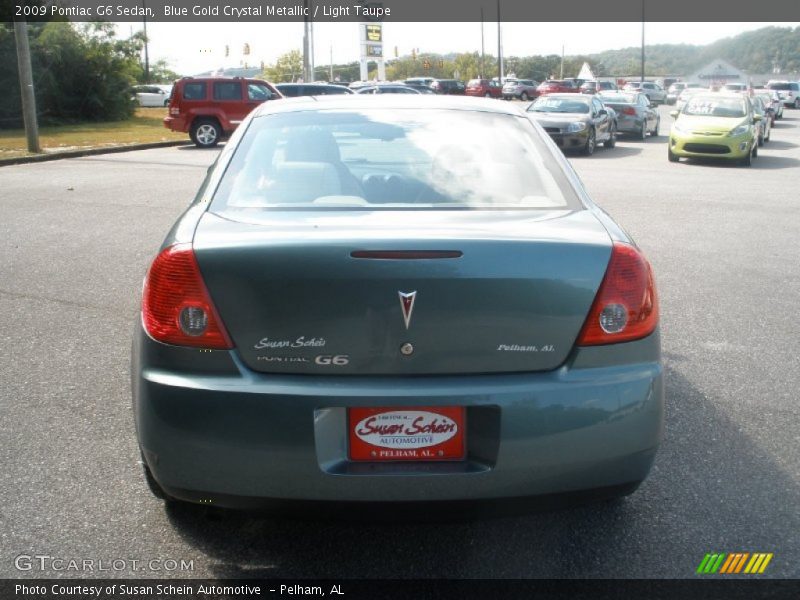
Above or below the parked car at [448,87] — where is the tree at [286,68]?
above

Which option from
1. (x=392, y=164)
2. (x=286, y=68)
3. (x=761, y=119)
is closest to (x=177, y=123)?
(x=761, y=119)

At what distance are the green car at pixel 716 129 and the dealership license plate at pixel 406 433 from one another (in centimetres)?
1846

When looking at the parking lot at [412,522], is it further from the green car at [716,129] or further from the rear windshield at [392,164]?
the green car at [716,129]

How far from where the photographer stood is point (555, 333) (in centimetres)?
284

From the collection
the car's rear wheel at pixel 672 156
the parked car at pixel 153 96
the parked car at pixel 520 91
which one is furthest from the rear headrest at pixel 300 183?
the parked car at pixel 520 91

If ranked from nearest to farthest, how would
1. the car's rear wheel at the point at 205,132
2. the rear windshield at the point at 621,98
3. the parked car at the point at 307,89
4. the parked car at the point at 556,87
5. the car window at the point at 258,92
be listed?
the car's rear wheel at the point at 205,132, the car window at the point at 258,92, the parked car at the point at 307,89, the rear windshield at the point at 621,98, the parked car at the point at 556,87

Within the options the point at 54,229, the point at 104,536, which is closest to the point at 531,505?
the point at 104,536

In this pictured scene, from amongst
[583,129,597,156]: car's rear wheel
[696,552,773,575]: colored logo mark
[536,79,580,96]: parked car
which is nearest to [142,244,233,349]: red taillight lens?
[696,552,773,575]: colored logo mark

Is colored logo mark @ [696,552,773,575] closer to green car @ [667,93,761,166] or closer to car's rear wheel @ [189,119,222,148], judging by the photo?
green car @ [667,93,761,166]

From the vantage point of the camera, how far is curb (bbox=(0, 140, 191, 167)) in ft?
64.4

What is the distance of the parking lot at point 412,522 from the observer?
3.17m

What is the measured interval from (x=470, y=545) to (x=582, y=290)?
104 cm

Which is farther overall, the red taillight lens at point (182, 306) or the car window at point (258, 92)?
the car window at point (258, 92)

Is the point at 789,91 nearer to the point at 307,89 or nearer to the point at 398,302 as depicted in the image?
the point at 307,89
